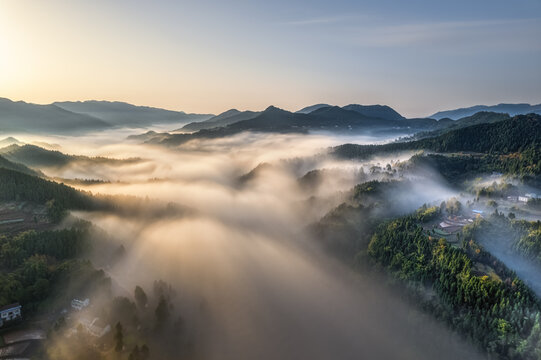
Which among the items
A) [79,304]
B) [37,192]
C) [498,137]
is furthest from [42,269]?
[498,137]

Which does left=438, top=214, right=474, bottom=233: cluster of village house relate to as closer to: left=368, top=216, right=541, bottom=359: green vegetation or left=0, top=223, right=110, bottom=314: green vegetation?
left=368, top=216, right=541, bottom=359: green vegetation

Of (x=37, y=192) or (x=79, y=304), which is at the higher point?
(x=37, y=192)

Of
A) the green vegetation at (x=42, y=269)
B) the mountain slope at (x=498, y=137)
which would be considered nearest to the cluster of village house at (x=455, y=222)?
the mountain slope at (x=498, y=137)

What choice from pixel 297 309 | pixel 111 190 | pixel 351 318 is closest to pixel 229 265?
pixel 297 309

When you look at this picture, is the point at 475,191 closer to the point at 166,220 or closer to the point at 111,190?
the point at 166,220

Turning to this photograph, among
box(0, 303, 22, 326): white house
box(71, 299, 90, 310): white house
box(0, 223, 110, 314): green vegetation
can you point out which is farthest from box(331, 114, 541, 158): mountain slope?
box(0, 303, 22, 326): white house

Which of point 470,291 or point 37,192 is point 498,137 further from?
point 37,192

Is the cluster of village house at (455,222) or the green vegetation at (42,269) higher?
the cluster of village house at (455,222)

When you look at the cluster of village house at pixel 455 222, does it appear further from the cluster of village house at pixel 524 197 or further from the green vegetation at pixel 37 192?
the green vegetation at pixel 37 192
